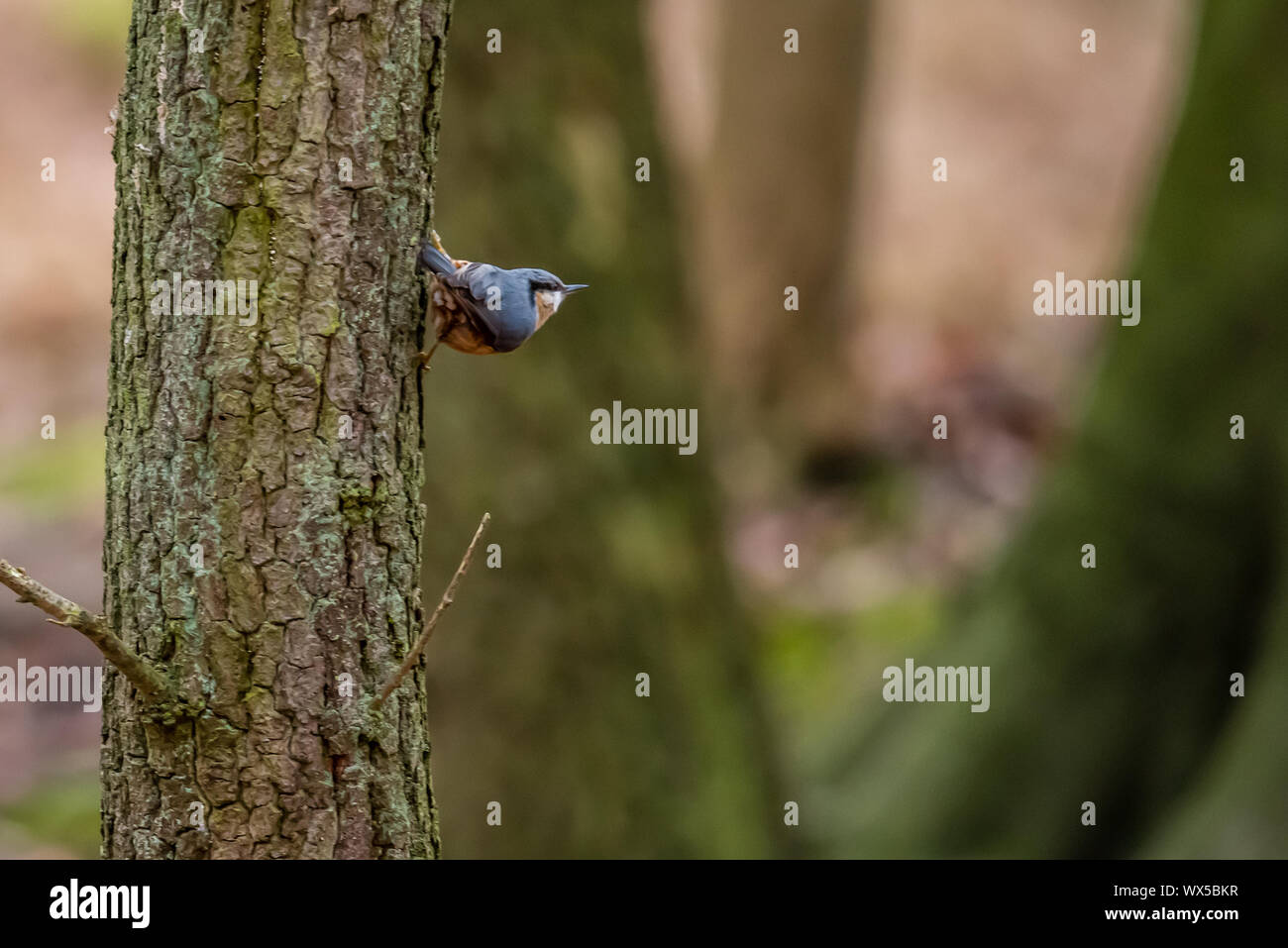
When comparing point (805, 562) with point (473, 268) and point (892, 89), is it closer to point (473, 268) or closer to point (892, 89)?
point (473, 268)

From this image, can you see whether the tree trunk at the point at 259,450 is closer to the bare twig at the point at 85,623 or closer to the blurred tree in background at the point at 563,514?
the bare twig at the point at 85,623

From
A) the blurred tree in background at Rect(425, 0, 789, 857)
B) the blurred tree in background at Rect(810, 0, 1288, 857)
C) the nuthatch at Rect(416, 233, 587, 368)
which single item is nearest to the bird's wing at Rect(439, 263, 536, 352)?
the nuthatch at Rect(416, 233, 587, 368)

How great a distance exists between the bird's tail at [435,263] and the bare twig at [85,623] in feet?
2.35

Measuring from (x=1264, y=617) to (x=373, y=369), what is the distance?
372 cm

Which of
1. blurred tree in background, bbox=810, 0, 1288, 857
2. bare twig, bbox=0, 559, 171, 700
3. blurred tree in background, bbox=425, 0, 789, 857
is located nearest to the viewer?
bare twig, bbox=0, 559, 171, 700

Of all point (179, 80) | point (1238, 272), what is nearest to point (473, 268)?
point (179, 80)

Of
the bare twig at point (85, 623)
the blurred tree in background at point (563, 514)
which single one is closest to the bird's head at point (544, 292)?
the bare twig at point (85, 623)

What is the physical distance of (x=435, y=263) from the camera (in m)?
2.04

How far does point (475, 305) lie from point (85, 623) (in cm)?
73

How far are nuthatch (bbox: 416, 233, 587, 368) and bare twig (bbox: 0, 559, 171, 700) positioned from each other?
2.06ft

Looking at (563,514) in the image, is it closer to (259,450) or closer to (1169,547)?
(1169,547)

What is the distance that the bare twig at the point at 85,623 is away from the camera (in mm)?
1738

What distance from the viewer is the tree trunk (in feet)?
6.31

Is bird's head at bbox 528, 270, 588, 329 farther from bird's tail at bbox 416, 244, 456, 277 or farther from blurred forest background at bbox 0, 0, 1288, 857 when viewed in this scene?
blurred forest background at bbox 0, 0, 1288, 857
